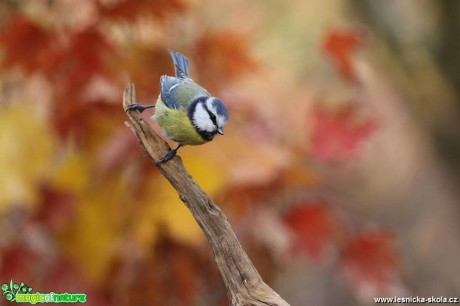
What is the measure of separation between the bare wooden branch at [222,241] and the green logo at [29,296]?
2.02 feet

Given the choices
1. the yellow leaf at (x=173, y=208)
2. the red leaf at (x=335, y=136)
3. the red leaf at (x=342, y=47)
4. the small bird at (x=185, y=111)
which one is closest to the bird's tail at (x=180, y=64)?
the small bird at (x=185, y=111)

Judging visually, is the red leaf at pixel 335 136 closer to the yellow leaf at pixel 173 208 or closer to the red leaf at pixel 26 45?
the yellow leaf at pixel 173 208

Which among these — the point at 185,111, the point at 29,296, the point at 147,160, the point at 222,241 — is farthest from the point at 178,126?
the point at 147,160

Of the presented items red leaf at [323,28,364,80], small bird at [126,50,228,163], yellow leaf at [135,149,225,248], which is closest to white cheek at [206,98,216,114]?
small bird at [126,50,228,163]

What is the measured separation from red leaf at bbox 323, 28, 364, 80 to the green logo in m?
1.08

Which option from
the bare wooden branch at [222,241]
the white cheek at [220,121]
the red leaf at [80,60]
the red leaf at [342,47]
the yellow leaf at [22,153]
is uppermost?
the red leaf at [342,47]

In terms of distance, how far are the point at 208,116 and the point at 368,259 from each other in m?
1.15

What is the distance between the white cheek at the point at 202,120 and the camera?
1165 mm

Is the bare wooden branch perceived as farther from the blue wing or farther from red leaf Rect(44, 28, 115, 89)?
red leaf Rect(44, 28, 115, 89)

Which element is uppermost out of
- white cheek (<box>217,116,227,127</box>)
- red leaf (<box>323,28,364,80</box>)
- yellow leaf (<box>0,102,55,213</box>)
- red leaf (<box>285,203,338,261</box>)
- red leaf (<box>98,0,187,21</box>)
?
red leaf (<box>323,28,364,80</box>)

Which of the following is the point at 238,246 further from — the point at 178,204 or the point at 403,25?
the point at 403,25

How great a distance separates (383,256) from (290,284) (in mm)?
1391

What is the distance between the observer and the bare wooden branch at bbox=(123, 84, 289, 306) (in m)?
1.08

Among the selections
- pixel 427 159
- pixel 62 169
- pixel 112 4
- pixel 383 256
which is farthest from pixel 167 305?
pixel 427 159
